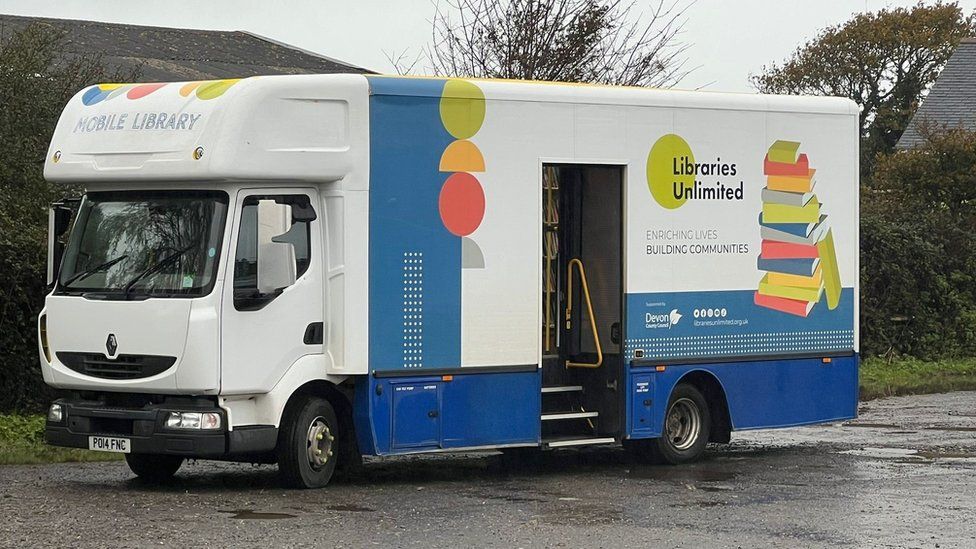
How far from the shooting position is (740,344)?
607 inches

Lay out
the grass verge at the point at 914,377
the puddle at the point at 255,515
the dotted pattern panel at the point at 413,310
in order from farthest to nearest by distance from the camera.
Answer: the grass verge at the point at 914,377 → the dotted pattern panel at the point at 413,310 → the puddle at the point at 255,515

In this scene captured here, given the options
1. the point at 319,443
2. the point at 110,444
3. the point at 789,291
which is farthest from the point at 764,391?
the point at 110,444

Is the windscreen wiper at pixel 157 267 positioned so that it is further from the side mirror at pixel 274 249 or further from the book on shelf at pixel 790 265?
the book on shelf at pixel 790 265

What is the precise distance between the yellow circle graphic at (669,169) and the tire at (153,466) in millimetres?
4569

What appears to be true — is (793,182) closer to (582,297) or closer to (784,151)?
(784,151)

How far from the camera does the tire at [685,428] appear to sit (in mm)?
15164

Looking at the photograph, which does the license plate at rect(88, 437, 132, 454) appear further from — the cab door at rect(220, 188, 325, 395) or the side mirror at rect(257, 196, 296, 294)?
the side mirror at rect(257, 196, 296, 294)

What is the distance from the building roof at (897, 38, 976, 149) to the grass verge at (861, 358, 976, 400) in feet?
77.5

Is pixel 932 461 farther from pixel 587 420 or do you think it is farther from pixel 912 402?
pixel 912 402

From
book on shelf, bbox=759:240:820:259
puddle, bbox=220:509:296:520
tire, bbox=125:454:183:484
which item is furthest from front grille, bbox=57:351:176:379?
book on shelf, bbox=759:240:820:259

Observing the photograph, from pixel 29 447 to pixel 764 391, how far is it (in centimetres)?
661

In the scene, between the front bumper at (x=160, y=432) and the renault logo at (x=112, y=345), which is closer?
the front bumper at (x=160, y=432)

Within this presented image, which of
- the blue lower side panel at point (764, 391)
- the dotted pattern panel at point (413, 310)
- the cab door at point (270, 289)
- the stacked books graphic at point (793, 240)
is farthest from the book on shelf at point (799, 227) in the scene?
the cab door at point (270, 289)

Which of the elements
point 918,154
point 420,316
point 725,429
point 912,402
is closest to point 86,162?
point 420,316
